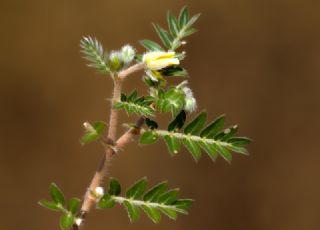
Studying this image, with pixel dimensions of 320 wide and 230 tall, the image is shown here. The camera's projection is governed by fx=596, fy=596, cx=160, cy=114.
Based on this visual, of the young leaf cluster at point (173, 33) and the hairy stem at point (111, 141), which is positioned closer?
the hairy stem at point (111, 141)

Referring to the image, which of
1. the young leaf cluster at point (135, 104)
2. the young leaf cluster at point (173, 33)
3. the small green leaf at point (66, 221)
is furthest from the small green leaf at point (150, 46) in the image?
the small green leaf at point (66, 221)

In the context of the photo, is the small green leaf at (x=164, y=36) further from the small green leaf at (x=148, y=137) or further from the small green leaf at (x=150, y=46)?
the small green leaf at (x=148, y=137)

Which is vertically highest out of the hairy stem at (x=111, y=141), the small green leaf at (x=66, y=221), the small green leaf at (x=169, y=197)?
the hairy stem at (x=111, y=141)

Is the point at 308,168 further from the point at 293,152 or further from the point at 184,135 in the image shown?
the point at 184,135

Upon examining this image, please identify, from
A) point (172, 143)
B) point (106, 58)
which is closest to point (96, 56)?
point (106, 58)

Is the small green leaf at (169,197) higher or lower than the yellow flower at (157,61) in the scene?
lower

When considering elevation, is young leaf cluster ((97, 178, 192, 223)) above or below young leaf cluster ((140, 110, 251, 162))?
below

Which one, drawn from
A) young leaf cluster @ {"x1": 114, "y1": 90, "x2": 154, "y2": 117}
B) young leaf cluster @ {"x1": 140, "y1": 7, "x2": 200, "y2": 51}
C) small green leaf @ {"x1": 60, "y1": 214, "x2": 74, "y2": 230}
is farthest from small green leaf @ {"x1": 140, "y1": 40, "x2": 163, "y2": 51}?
small green leaf @ {"x1": 60, "y1": 214, "x2": 74, "y2": 230}

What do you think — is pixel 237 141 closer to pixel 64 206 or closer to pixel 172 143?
pixel 172 143

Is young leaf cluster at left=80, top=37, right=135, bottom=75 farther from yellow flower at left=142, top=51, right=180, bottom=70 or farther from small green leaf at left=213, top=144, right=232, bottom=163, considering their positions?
small green leaf at left=213, top=144, right=232, bottom=163
